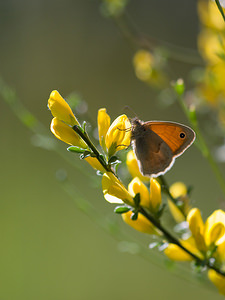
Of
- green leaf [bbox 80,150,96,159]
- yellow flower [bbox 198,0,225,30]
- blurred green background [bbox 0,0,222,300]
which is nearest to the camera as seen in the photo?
green leaf [bbox 80,150,96,159]

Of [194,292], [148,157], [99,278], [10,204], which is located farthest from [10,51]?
[148,157]

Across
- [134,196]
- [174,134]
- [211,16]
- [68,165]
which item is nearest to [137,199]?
[134,196]

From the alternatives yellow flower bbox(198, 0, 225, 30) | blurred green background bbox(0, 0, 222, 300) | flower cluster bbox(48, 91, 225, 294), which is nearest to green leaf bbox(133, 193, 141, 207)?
flower cluster bbox(48, 91, 225, 294)

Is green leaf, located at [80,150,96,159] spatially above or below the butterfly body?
above

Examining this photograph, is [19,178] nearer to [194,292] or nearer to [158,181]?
[194,292]

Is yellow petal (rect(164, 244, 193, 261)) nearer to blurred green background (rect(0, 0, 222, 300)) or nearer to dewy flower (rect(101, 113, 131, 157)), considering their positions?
dewy flower (rect(101, 113, 131, 157))

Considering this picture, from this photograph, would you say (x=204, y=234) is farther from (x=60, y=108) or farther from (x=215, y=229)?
(x=60, y=108)

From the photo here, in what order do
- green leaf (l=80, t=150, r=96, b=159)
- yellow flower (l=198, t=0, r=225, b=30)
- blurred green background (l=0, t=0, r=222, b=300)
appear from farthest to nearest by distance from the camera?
blurred green background (l=0, t=0, r=222, b=300), yellow flower (l=198, t=0, r=225, b=30), green leaf (l=80, t=150, r=96, b=159)
